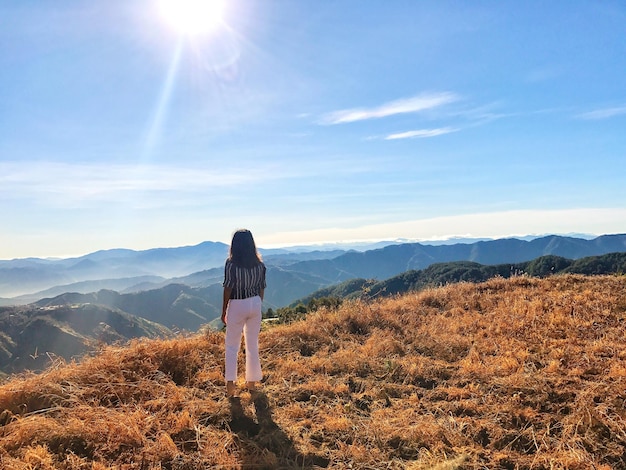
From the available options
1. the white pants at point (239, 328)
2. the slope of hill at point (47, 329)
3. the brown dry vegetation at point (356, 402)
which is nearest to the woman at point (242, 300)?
the white pants at point (239, 328)

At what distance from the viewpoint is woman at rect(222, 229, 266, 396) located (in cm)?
518

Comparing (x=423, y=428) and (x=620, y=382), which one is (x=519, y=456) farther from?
(x=620, y=382)

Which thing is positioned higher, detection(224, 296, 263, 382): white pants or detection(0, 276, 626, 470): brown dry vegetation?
detection(224, 296, 263, 382): white pants

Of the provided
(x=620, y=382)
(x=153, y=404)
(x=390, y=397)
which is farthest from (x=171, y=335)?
(x=620, y=382)

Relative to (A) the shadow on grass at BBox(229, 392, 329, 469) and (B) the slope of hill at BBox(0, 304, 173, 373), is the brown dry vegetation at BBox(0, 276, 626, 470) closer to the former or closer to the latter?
(A) the shadow on grass at BBox(229, 392, 329, 469)

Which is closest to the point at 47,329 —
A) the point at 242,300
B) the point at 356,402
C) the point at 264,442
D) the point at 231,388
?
the point at 231,388

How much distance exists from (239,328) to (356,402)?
6.06ft

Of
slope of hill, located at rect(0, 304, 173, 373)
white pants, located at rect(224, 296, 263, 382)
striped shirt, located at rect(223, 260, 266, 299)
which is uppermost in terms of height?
striped shirt, located at rect(223, 260, 266, 299)

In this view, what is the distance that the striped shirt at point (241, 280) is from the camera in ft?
17.0

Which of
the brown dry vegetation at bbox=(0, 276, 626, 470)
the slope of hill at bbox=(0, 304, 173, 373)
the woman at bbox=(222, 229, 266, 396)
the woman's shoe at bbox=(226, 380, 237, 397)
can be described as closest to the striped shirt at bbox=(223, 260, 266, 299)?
the woman at bbox=(222, 229, 266, 396)

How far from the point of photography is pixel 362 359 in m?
6.38

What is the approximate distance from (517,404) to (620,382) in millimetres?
1258

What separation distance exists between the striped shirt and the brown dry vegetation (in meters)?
1.40

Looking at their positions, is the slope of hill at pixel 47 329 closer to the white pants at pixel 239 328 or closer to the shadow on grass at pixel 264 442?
the white pants at pixel 239 328
